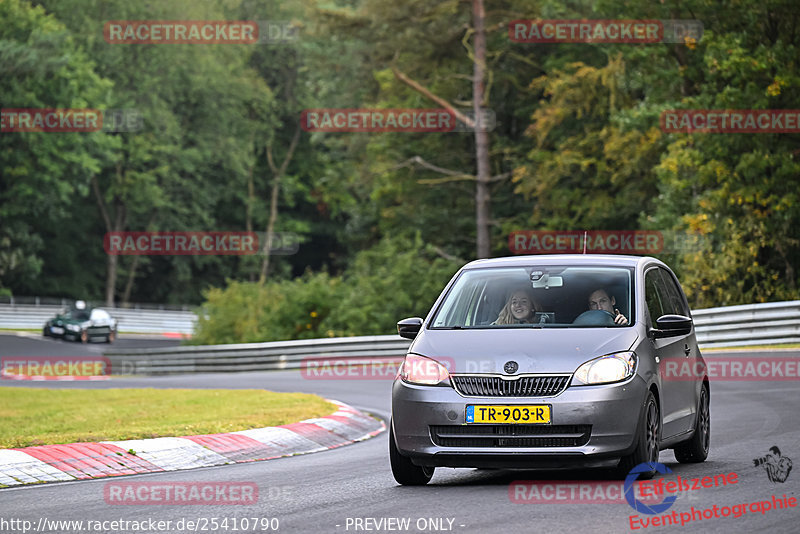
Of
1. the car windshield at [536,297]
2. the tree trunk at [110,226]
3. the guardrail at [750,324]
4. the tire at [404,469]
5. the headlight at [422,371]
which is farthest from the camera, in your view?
the tree trunk at [110,226]

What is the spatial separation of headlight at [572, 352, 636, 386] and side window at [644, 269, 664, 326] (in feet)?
3.26

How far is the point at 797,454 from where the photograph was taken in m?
10.7

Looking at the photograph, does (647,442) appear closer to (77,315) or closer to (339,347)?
(339,347)

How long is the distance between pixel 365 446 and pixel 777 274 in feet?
64.6

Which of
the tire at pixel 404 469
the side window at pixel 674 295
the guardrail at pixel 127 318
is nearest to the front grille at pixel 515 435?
the tire at pixel 404 469

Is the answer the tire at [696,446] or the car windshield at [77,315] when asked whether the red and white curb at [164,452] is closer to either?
the tire at [696,446]

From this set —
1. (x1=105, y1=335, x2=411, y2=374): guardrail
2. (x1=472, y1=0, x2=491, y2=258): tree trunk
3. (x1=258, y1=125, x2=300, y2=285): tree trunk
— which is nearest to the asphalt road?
(x1=105, y1=335, x2=411, y2=374): guardrail

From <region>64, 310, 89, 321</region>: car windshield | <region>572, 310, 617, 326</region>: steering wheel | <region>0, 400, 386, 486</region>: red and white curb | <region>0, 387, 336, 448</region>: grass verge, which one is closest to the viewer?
<region>572, 310, 617, 326</region>: steering wheel

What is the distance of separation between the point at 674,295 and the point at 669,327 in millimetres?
1624

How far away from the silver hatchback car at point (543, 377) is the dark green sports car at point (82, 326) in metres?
51.2

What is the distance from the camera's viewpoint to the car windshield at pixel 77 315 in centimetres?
6003

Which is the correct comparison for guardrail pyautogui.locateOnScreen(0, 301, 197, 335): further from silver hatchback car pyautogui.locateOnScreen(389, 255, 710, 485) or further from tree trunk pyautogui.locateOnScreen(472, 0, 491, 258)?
silver hatchback car pyautogui.locateOnScreen(389, 255, 710, 485)

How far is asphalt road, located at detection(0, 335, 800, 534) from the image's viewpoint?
7.63m

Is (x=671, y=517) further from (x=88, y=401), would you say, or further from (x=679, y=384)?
(x=88, y=401)
